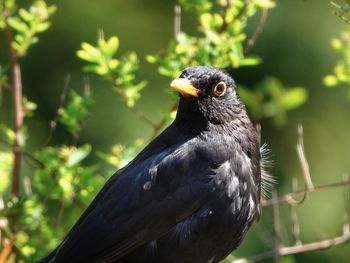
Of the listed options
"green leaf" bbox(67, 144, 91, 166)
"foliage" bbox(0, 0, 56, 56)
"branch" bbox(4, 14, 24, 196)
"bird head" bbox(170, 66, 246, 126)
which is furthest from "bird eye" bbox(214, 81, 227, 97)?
"branch" bbox(4, 14, 24, 196)

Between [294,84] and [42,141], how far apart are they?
2.18 m

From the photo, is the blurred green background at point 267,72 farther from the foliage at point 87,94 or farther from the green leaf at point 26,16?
the green leaf at point 26,16

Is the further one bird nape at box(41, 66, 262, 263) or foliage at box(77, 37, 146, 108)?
foliage at box(77, 37, 146, 108)

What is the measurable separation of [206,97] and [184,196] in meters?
0.62

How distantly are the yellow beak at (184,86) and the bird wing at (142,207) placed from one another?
286 mm

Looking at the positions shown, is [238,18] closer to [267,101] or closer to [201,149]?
[201,149]

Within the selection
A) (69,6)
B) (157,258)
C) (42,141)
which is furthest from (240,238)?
(69,6)

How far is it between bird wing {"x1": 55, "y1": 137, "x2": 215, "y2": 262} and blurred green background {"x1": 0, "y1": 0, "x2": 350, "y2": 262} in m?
2.64

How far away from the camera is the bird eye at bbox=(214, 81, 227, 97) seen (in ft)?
19.4

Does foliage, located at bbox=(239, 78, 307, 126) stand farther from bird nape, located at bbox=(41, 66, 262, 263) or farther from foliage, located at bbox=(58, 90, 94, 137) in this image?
foliage, located at bbox=(58, 90, 94, 137)

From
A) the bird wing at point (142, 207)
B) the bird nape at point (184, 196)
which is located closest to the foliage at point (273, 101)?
the bird nape at point (184, 196)

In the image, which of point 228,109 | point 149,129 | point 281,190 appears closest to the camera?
point 228,109

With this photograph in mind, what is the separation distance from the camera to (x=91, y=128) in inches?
329

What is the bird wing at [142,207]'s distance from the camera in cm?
558
